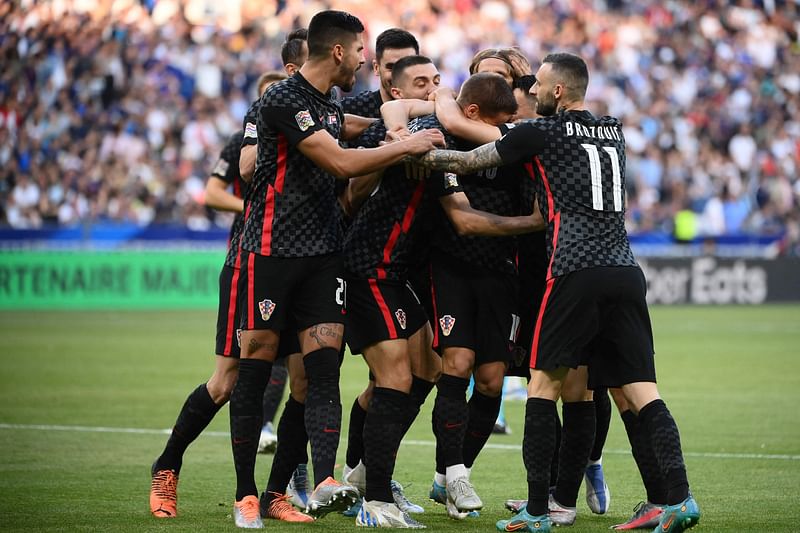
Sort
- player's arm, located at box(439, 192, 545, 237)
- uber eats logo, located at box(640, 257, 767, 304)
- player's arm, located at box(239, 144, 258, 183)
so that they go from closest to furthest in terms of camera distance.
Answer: player's arm, located at box(439, 192, 545, 237)
player's arm, located at box(239, 144, 258, 183)
uber eats logo, located at box(640, 257, 767, 304)

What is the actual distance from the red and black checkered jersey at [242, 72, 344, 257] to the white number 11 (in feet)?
4.38

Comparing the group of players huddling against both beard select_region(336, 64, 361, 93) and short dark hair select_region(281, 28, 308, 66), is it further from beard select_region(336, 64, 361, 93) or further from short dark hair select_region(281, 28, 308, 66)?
short dark hair select_region(281, 28, 308, 66)

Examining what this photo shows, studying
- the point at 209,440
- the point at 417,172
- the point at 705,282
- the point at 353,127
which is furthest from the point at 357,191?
the point at 705,282

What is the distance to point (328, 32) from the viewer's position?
6.52m

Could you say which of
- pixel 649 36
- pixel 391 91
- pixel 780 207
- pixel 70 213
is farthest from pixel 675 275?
pixel 391 91

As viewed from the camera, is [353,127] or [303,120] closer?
[303,120]

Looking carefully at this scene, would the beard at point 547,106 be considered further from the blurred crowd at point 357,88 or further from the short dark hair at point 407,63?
the blurred crowd at point 357,88

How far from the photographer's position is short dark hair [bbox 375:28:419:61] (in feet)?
26.7

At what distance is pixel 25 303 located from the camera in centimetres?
2306

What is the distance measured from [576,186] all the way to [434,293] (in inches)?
43.2

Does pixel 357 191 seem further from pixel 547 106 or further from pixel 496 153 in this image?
pixel 547 106

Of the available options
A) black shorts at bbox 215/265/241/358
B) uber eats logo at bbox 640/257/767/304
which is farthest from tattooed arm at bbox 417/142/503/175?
uber eats logo at bbox 640/257/767/304

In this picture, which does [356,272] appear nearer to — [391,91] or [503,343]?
[503,343]

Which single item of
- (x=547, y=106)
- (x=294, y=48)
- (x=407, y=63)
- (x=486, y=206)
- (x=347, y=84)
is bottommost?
(x=486, y=206)
